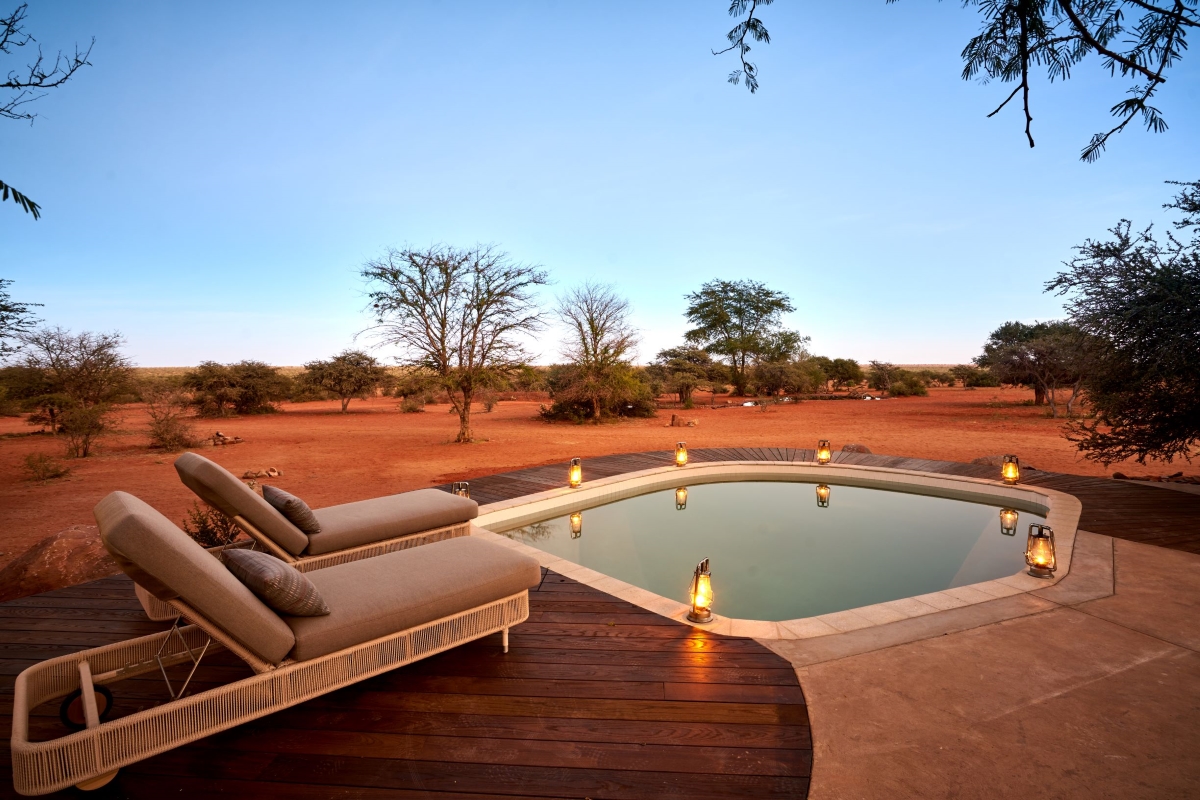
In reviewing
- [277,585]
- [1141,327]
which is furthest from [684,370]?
[277,585]

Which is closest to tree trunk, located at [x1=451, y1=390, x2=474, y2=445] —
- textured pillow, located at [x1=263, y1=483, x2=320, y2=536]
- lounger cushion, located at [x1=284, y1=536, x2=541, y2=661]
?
textured pillow, located at [x1=263, y1=483, x2=320, y2=536]

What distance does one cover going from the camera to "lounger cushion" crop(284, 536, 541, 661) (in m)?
2.12

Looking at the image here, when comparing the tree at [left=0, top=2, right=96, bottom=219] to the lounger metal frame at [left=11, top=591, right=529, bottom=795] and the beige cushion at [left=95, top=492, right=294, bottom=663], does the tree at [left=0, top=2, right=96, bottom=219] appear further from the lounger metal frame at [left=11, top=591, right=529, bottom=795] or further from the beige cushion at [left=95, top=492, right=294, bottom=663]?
the lounger metal frame at [left=11, top=591, right=529, bottom=795]

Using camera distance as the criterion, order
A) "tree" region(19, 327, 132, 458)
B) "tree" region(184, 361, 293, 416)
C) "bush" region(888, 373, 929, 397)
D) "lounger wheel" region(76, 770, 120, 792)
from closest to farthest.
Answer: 1. "lounger wheel" region(76, 770, 120, 792)
2. "tree" region(19, 327, 132, 458)
3. "tree" region(184, 361, 293, 416)
4. "bush" region(888, 373, 929, 397)

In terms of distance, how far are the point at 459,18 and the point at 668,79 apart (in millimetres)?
4396

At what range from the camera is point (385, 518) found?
12.1ft

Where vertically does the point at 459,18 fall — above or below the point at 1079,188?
above

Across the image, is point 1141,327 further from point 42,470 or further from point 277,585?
point 42,470

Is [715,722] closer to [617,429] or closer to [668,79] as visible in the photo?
[668,79]

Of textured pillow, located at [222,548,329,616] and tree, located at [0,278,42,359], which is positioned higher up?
tree, located at [0,278,42,359]

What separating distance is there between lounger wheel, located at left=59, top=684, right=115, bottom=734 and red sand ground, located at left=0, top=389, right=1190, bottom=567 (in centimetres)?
458

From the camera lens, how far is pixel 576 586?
11.7 ft

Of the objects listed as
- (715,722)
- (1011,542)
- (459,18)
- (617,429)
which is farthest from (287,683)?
(617,429)

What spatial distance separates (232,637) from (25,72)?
4.39 meters
